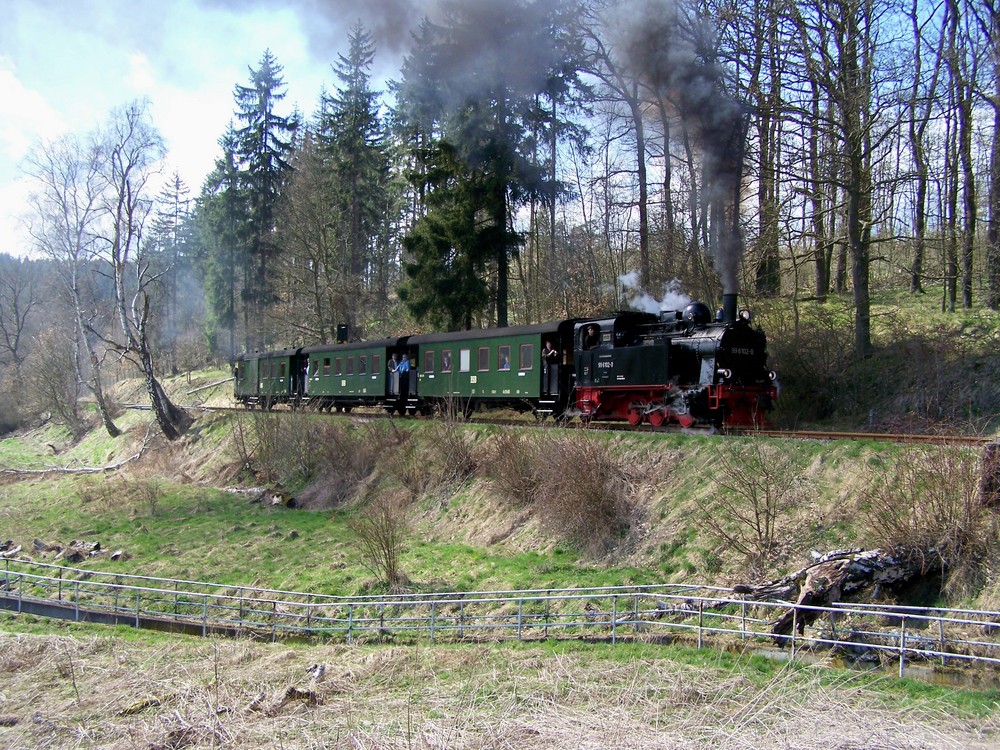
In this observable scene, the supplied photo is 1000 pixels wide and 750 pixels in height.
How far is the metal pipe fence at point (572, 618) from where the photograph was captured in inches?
351

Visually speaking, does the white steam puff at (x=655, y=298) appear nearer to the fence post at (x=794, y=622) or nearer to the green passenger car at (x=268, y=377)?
the fence post at (x=794, y=622)

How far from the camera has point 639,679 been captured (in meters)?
8.82

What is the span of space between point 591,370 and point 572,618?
27.0 ft

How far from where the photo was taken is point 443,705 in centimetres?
850

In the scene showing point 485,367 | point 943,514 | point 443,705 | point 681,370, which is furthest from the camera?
point 485,367

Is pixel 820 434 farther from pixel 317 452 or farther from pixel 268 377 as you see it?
pixel 268 377

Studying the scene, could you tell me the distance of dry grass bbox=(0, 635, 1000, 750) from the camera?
722cm

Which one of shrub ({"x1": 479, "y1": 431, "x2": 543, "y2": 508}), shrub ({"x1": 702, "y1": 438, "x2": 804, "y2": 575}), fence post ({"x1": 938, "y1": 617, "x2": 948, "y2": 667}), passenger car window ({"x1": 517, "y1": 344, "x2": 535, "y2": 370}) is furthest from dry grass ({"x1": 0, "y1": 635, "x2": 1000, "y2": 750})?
passenger car window ({"x1": 517, "y1": 344, "x2": 535, "y2": 370})

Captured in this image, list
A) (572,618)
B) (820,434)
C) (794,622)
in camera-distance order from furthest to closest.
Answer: (820,434) < (572,618) < (794,622)

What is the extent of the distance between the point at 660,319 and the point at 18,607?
15.1m

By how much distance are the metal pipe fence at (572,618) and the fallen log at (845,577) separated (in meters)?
0.13

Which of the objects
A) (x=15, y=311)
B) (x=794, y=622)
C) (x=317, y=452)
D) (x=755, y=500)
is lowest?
(x=794, y=622)

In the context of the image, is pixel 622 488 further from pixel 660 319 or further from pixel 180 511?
pixel 180 511

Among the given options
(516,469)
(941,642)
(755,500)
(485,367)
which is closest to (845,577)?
(941,642)
